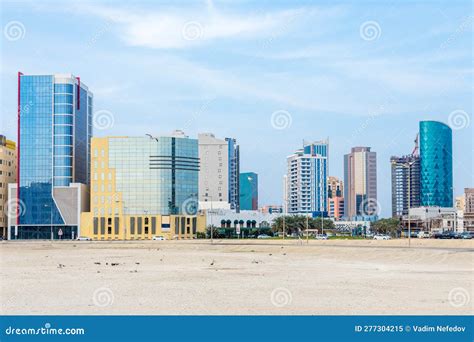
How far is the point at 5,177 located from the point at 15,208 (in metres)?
11.6

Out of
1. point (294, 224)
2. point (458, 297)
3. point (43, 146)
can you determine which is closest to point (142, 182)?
point (43, 146)

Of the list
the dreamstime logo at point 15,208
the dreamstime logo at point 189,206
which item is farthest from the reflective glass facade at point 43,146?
the dreamstime logo at point 189,206

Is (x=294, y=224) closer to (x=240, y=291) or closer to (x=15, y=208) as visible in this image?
(x=15, y=208)

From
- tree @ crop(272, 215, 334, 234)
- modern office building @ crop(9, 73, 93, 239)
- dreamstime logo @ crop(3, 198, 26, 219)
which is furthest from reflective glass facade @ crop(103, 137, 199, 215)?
tree @ crop(272, 215, 334, 234)

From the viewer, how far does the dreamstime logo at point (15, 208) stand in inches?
5856

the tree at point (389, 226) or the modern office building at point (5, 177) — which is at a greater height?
the modern office building at point (5, 177)

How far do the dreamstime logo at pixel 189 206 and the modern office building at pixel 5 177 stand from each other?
37186 millimetres

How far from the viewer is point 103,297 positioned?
73.0 ft

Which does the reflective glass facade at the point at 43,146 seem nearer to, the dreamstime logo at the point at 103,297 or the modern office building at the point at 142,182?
the modern office building at the point at 142,182

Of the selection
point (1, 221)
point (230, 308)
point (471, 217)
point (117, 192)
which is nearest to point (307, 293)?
point (230, 308)

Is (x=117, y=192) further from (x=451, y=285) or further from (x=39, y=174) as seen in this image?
(x=451, y=285)

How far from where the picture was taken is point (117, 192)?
151 metres

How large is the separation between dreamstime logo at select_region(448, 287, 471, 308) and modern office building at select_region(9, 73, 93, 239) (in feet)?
431
